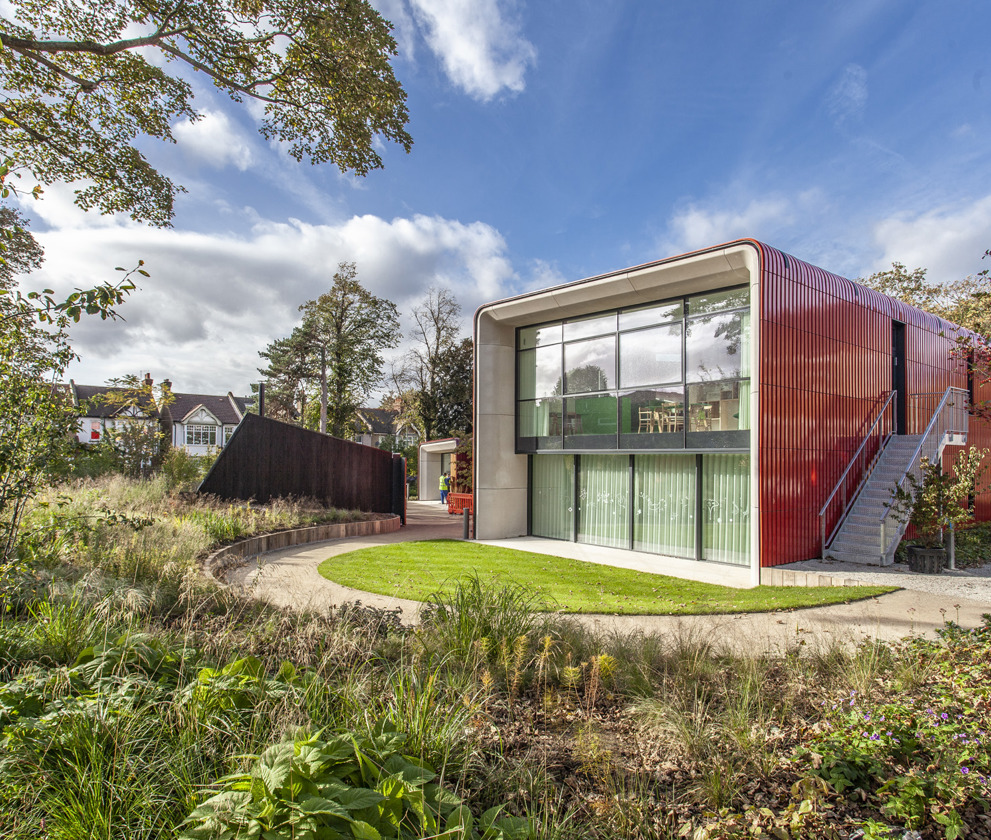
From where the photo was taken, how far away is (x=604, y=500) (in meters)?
14.0

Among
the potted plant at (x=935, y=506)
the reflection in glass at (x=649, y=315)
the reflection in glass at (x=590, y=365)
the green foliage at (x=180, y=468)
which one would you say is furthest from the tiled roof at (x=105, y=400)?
the potted plant at (x=935, y=506)

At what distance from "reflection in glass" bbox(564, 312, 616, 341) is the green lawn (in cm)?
558

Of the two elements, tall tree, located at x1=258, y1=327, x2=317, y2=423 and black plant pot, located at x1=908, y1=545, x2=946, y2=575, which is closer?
black plant pot, located at x1=908, y1=545, x2=946, y2=575

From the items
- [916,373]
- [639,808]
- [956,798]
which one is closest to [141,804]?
[639,808]

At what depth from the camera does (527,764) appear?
303 centimetres

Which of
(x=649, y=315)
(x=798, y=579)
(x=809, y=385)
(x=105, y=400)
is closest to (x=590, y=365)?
→ (x=649, y=315)

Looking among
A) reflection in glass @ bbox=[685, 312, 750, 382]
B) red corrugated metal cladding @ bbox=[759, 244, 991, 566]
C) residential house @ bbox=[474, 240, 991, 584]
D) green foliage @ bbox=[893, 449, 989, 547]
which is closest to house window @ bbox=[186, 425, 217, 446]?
residential house @ bbox=[474, 240, 991, 584]

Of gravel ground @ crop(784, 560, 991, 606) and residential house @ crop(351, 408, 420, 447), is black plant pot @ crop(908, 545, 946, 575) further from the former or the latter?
residential house @ crop(351, 408, 420, 447)

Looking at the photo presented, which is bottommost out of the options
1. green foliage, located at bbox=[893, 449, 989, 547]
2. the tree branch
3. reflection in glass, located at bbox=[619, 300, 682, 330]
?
green foliage, located at bbox=[893, 449, 989, 547]

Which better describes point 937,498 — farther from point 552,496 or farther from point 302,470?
point 302,470

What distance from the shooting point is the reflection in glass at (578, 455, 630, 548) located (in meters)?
13.5

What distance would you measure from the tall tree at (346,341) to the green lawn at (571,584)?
25662 mm

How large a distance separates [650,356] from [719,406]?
2.01 meters

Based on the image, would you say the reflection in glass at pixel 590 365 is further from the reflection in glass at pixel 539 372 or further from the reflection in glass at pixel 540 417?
the reflection in glass at pixel 540 417
